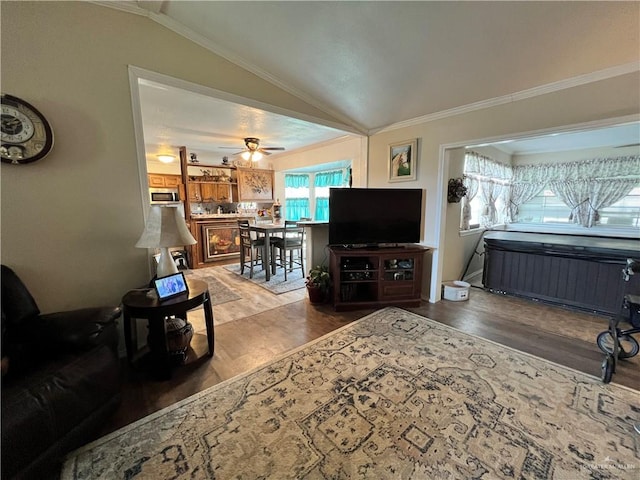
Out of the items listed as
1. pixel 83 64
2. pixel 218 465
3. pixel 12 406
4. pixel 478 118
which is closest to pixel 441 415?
pixel 218 465

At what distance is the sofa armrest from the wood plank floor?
524 mm

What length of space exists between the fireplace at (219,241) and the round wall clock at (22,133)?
3561mm

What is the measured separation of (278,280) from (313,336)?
1.86m

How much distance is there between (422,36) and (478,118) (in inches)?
48.2

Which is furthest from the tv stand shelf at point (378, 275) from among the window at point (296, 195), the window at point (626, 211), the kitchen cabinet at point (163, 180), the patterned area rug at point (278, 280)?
the kitchen cabinet at point (163, 180)

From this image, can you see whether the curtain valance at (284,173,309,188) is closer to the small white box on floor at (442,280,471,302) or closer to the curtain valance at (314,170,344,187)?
the curtain valance at (314,170,344,187)

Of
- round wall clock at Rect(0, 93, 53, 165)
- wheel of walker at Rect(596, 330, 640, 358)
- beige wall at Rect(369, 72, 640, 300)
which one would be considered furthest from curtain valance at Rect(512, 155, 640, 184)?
round wall clock at Rect(0, 93, 53, 165)

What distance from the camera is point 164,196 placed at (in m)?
5.23

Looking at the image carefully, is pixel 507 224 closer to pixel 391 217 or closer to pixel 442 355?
pixel 391 217

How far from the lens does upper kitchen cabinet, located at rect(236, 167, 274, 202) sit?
5.86 m

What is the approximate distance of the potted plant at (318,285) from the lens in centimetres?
334

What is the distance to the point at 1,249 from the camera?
1.67m

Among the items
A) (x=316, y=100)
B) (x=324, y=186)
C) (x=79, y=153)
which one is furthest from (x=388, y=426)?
(x=324, y=186)

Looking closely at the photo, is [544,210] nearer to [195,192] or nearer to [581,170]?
[581,170]
